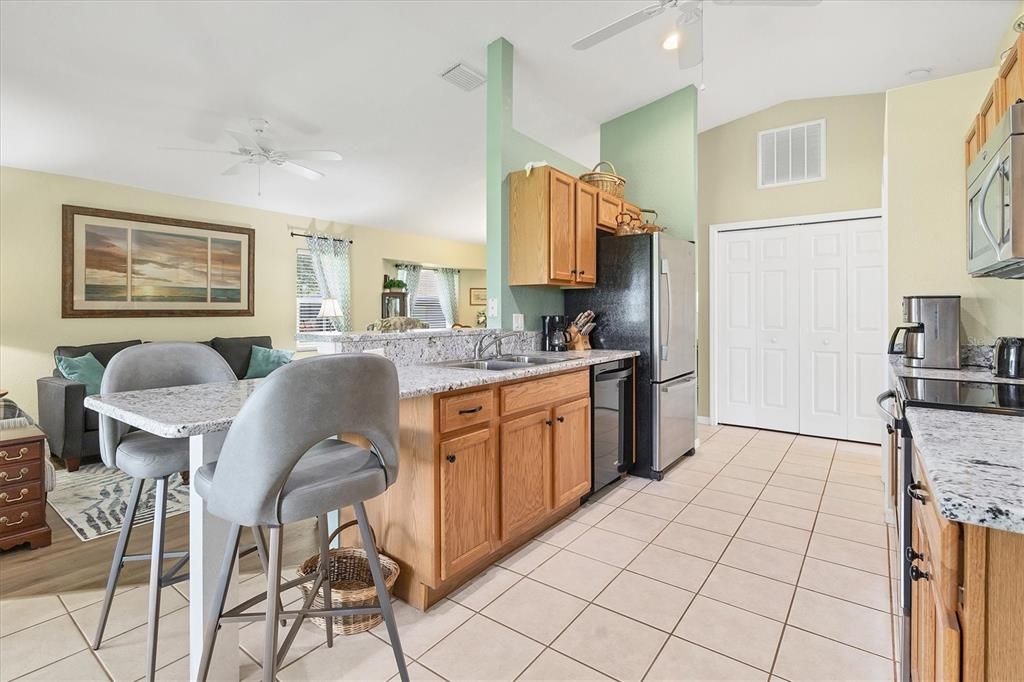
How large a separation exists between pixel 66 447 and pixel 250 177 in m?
2.83

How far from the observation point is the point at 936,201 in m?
2.76

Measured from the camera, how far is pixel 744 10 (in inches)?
126

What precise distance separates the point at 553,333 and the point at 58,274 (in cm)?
437

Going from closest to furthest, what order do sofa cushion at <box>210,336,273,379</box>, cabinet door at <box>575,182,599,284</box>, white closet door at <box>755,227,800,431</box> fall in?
cabinet door at <box>575,182,599,284</box> → white closet door at <box>755,227,800,431</box> → sofa cushion at <box>210,336,273,379</box>

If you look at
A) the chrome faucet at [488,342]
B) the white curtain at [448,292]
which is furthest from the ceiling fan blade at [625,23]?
the white curtain at [448,292]

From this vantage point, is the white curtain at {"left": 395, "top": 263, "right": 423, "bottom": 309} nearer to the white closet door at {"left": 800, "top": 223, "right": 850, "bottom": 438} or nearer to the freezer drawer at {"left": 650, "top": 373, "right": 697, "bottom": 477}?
the freezer drawer at {"left": 650, "top": 373, "right": 697, "bottom": 477}

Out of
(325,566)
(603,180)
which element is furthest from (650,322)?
(325,566)

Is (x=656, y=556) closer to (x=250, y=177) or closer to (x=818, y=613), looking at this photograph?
(x=818, y=613)

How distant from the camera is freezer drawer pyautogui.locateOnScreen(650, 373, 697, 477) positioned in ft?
11.5

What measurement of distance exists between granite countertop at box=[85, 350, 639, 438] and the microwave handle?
1.79 m

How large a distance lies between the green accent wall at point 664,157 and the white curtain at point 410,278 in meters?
3.87

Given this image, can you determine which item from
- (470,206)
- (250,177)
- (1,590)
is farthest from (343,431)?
(470,206)

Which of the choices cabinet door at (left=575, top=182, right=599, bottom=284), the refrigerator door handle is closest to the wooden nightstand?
cabinet door at (left=575, top=182, right=599, bottom=284)

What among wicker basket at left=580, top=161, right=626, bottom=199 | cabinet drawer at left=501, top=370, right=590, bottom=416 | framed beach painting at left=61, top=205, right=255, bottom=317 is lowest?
cabinet drawer at left=501, top=370, right=590, bottom=416
